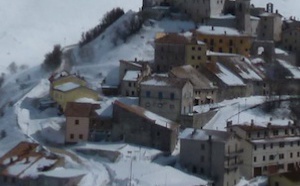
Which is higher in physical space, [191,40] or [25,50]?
[191,40]

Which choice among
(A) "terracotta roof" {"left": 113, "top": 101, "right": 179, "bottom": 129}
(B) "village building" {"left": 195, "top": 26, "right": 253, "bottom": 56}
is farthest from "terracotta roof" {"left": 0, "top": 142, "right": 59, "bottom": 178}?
(B) "village building" {"left": 195, "top": 26, "right": 253, "bottom": 56}

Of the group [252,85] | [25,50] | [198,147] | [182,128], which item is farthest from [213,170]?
[25,50]

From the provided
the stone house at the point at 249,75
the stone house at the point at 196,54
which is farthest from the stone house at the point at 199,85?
the stone house at the point at 249,75

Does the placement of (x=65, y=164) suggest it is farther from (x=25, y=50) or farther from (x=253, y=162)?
(x=25, y=50)

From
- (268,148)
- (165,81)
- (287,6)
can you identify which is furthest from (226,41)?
(287,6)

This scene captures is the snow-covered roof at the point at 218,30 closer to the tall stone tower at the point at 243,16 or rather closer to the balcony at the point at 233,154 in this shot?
the tall stone tower at the point at 243,16
